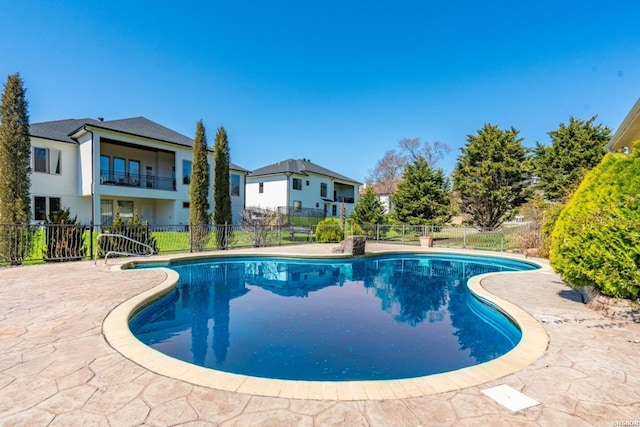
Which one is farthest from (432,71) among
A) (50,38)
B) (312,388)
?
(312,388)

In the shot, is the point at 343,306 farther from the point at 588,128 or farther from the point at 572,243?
the point at 588,128

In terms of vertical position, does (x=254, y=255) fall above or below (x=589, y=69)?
below

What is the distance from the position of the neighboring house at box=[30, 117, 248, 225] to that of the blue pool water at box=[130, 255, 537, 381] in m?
11.4

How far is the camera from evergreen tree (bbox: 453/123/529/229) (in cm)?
2044

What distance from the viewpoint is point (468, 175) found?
71.5 ft

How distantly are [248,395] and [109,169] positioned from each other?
21.0 meters

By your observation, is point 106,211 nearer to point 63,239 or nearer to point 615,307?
point 63,239

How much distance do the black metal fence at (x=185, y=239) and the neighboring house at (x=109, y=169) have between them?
9.87ft

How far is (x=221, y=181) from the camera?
14.2m

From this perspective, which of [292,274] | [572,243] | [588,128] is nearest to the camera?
[572,243]

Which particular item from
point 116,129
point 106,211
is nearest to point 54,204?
A: point 106,211

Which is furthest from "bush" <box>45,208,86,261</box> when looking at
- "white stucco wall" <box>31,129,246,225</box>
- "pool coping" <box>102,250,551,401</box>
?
"white stucco wall" <box>31,129,246,225</box>

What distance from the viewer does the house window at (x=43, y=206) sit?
53.0 ft

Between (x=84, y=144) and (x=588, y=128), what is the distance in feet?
102
